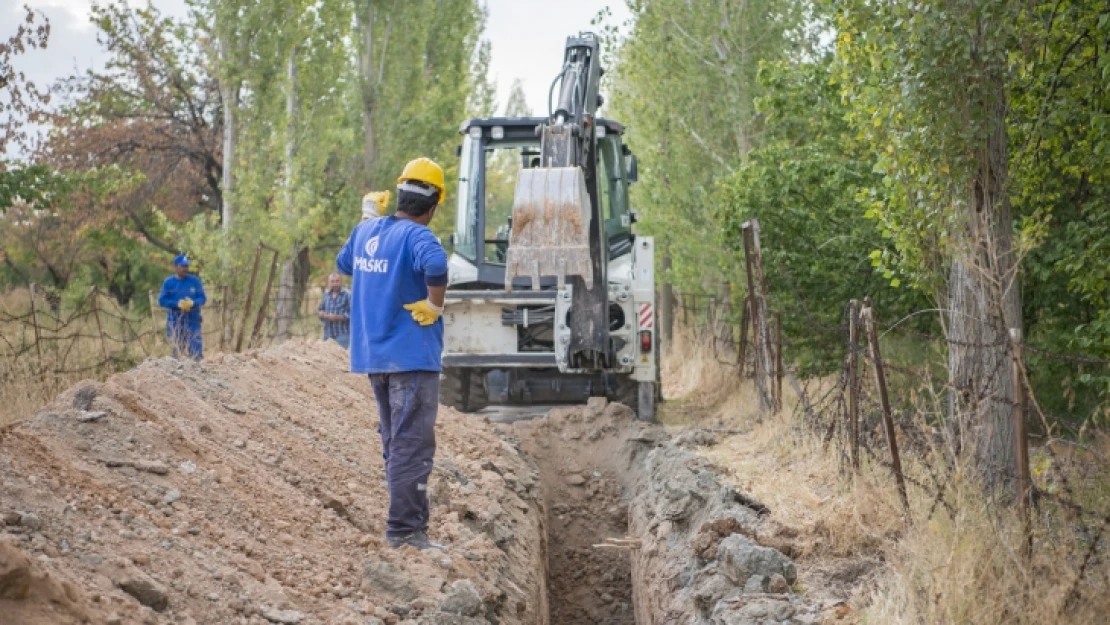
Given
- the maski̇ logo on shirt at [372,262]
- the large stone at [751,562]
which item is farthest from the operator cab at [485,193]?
the large stone at [751,562]

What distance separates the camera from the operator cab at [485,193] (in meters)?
13.7

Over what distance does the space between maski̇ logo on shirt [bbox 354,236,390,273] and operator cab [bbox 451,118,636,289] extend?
21.0 ft

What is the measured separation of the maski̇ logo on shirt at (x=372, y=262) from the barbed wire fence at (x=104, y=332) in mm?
6169

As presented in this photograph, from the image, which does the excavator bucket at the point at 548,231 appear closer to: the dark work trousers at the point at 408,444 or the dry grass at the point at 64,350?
the dark work trousers at the point at 408,444

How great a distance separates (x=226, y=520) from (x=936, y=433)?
4035 millimetres

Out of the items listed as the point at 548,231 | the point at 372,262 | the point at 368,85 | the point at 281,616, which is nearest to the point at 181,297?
the point at 548,231

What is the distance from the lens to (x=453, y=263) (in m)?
14.0

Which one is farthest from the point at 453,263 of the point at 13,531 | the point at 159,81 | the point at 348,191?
the point at 159,81

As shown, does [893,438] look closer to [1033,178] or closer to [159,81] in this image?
[1033,178]

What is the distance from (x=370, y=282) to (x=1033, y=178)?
4.44 meters

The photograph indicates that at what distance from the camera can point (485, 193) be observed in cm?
1412

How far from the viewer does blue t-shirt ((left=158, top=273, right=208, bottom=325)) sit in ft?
52.2

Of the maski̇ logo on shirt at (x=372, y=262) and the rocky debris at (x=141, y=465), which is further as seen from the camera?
the maski̇ logo on shirt at (x=372, y=262)

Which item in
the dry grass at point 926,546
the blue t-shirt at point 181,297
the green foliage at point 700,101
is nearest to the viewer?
the dry grass at point 926,546
